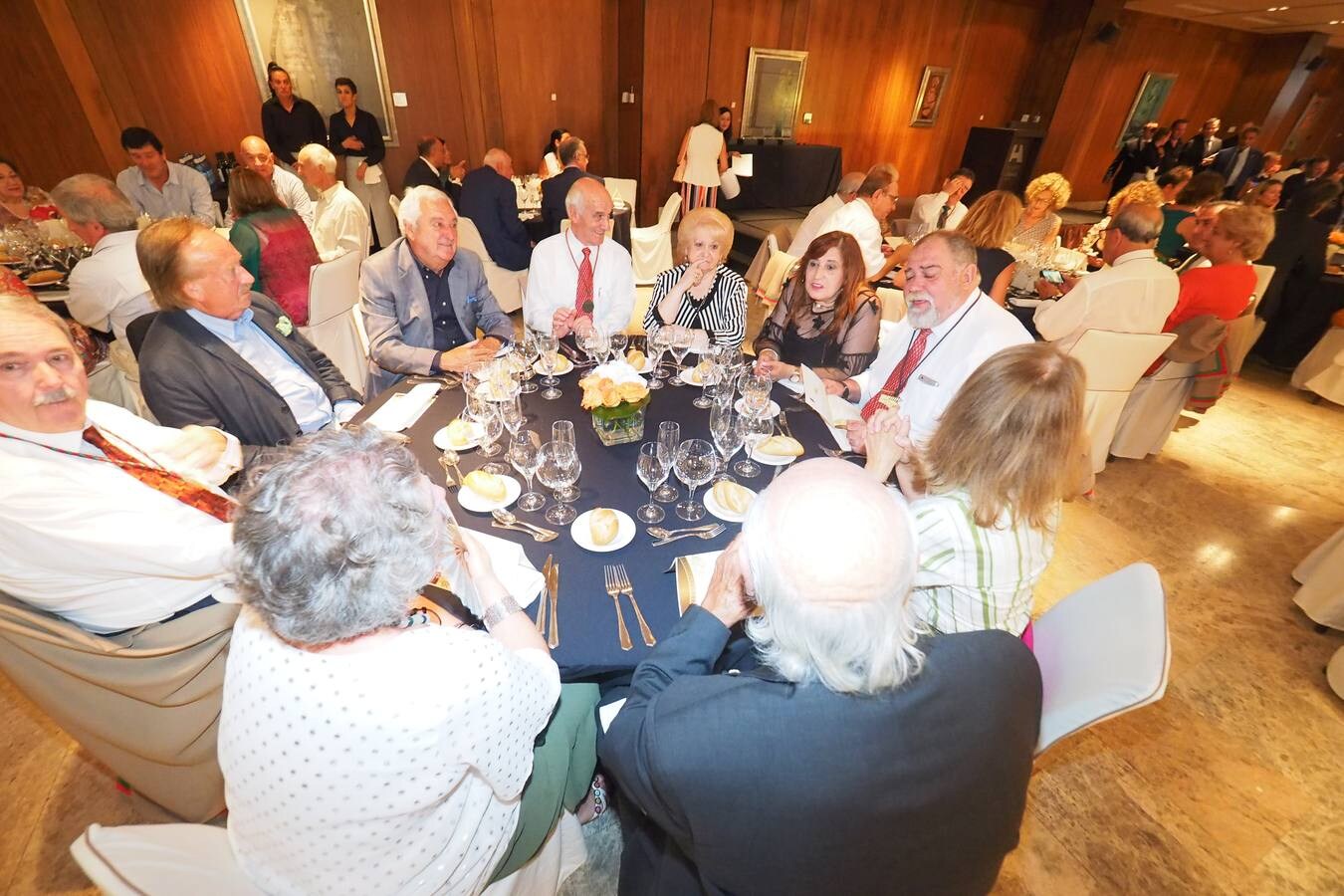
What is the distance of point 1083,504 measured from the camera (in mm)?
3746

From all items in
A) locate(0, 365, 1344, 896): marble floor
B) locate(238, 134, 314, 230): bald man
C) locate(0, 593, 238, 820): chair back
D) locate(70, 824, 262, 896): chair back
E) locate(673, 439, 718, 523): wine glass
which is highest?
locate(238, 134, 314, 230): bald man

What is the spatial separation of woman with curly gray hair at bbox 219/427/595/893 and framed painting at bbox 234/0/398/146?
820cm

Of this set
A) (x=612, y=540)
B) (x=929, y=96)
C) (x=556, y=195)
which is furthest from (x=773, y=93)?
(x=612, y=540)

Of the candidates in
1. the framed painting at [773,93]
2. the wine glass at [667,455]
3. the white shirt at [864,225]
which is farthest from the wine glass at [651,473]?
the framed painting at [773,93]

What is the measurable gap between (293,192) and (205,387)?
12.9 feet

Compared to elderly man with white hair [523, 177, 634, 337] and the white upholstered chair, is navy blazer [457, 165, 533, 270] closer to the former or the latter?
elderly man with white hair [523, 177, 634, 337]

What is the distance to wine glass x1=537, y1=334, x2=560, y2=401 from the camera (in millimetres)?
2424

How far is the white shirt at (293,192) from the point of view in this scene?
4.89 metres

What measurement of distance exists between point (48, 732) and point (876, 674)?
10.8ft

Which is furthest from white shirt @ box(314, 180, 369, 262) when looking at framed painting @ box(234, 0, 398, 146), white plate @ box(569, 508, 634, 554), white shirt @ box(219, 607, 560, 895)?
white shirt @ box(219, 607, 560, 895)

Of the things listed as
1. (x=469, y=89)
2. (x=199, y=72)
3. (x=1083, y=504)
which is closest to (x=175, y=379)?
(x=1083, y=504)

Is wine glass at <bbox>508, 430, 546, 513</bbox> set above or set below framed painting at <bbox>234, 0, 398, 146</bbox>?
below

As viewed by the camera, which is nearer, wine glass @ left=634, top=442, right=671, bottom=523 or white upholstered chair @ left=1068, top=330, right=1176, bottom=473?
wine glass @ left=634, top=442, right=671, bottom=523

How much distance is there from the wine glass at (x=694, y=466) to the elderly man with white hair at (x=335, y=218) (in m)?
4.36
